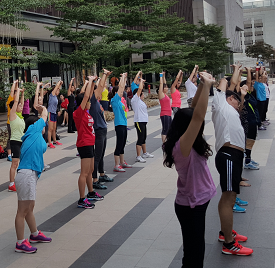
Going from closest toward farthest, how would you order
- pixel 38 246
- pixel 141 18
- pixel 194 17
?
pixel 38 246 < pixel 141 18 < pixel 194 17

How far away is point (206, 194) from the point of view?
3.40 metres

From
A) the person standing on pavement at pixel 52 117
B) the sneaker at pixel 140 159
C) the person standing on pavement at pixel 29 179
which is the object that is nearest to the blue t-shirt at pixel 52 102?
the person standing on pavement at pixel 52 117

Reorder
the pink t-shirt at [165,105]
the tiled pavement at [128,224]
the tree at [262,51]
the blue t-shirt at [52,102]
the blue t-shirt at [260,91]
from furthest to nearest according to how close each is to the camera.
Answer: the tree at [262,51]
the blue t-shirt at [260,91]
the blue t-shirt at [52,102]
the pink t-shirt at [165,105]
the tiled pavement at [128,224]

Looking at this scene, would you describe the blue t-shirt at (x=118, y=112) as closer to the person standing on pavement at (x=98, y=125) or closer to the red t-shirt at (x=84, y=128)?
the person standing on pavement at (x=98, y=125)

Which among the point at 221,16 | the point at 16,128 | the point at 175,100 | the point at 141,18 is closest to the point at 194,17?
the point at 221,16

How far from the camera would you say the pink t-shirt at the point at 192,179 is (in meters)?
3.33

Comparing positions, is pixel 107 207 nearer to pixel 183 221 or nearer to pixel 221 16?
pixel 183 221

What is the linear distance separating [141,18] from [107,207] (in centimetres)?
2186

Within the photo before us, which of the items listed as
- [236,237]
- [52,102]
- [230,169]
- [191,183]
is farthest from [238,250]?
[52,102]

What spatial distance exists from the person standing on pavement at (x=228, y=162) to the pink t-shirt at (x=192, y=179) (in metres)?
1.32

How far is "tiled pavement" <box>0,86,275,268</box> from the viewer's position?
15.4ft

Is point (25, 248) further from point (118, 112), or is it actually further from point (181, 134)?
point (118, 112)

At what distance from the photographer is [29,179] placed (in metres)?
5.00

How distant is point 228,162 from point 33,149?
2.37 m
